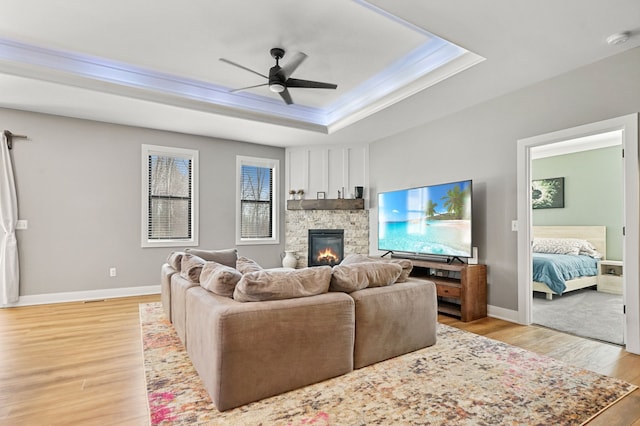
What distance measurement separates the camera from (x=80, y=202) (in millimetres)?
4840

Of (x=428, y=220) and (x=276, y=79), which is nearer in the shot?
(x=276, y=79)

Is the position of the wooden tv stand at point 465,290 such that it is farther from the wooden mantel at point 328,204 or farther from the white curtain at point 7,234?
the white curtain at point 7,234

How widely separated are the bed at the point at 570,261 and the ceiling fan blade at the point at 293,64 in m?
4.47

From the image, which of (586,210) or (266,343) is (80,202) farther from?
(586,210)

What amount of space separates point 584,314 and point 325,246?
398 centimetres

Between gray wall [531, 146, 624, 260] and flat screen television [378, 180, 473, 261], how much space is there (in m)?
3.11

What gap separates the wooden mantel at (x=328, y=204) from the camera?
6.09m

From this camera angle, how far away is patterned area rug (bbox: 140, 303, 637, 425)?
1.81 m

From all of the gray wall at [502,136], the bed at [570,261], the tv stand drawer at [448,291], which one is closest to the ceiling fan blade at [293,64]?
the gray wall at [502,136]

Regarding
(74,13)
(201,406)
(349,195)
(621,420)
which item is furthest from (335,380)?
(349,195)

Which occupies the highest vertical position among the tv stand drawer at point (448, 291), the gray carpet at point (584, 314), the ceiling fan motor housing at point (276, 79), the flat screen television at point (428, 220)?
the ceiling fan motor housing at point (276, 79)

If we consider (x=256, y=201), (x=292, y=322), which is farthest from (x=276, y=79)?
(x=256, y=201)

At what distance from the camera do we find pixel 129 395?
6.89 feet

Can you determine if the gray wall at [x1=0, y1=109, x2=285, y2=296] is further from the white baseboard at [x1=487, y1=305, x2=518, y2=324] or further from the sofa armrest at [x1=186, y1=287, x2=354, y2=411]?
the white baseboard at [x1=487, y1=305, x2=518, y2=324]
